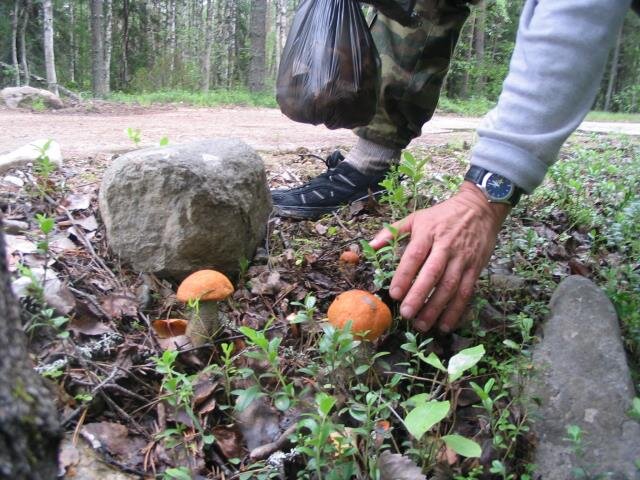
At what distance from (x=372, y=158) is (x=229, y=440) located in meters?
2.03

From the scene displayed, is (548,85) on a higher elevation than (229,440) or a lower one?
higher

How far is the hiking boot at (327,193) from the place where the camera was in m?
2.91

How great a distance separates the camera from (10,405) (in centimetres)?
77

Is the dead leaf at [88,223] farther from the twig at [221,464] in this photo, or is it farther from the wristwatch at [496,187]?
the wristwatch at [496,187]

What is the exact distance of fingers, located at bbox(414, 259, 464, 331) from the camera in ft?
5.65

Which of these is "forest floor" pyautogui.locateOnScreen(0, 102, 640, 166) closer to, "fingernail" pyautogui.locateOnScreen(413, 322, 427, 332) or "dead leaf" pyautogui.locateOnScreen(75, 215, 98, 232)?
"dead leaf" pyautogui.locateOnScreen(75, 215, 98, 232)

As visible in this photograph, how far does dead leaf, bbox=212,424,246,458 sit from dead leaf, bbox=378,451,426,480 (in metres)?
0.42

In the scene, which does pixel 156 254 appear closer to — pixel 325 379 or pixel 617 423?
pixel 325 379

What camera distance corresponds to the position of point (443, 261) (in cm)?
170

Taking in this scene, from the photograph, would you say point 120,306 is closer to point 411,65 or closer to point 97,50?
point 411,65

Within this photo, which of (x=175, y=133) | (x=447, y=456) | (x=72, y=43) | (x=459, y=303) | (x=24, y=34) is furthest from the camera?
(x=72, y=43)

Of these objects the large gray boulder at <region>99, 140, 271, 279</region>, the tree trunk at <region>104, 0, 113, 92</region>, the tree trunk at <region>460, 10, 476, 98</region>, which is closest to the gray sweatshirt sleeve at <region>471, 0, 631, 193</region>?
the large gray boulder at <region>99, 140, 271, 279</region>

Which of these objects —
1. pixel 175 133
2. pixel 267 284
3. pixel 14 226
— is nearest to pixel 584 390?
pixel 267 284

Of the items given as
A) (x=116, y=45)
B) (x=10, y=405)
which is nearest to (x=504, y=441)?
(x=10, y=405)
